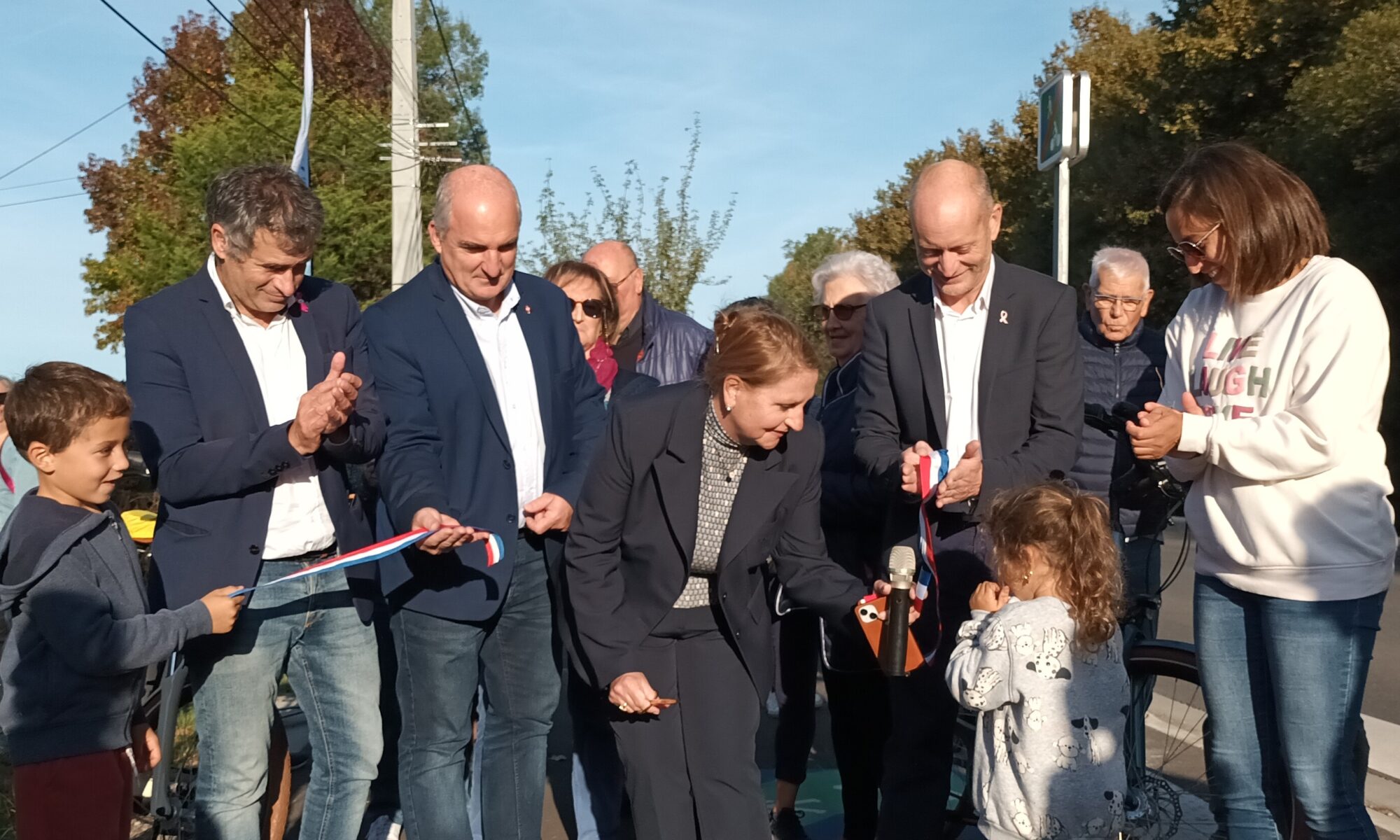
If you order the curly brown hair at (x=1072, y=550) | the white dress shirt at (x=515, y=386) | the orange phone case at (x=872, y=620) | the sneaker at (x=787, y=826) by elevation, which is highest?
the white dress shirt at (x=515, y=386)

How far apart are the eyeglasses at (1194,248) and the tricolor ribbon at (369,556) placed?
2059mm

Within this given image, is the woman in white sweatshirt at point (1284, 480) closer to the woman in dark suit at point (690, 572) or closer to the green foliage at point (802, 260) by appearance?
the woman in dark suit at point (690, 572)

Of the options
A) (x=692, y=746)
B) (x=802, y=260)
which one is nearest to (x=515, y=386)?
(x=692, y=746)

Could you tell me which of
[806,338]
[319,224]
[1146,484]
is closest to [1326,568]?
[806,338]

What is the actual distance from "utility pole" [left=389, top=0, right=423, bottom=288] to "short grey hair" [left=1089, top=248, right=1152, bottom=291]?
1140 centimetres

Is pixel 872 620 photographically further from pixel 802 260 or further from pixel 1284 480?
pixel 802 260

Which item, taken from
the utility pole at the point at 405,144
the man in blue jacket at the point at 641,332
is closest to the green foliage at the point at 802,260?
the utility pole at the point at 405,144

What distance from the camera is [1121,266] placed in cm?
620

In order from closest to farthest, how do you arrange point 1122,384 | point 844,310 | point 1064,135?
point 844,310
point 1122,384
point 1064,135

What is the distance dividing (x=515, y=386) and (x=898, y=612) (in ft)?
4.63

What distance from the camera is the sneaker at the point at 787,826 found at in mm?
5152

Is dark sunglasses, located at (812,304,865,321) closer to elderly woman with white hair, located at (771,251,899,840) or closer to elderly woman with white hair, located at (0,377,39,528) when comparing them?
elderly woman with white hair, located at (771,251,899,840)

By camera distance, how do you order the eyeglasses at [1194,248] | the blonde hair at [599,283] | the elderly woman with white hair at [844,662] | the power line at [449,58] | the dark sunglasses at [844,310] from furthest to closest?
the power line at [449,58]
the blonde hair at [599,283]
the dark sunglasses at [844,310]
the elderly woman with white hair at [844,662]
the eyeglasses at [1194,248]

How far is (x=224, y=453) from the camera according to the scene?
3619 millimetres
